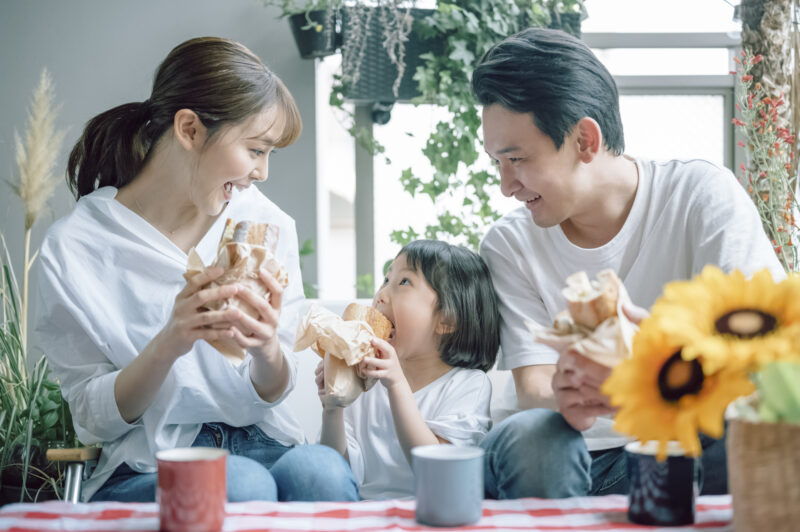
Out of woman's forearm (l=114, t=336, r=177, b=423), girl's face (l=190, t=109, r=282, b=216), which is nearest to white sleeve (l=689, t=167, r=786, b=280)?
girl's face (l=190, t=109, r=282, b=216)

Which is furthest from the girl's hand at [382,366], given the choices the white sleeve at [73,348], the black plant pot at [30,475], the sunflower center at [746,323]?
the black plant pot at [30,475]

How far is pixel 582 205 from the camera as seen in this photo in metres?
1.64

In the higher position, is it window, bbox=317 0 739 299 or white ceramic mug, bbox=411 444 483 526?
window, bbox=317 0 739 299

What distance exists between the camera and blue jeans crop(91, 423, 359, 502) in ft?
4.21

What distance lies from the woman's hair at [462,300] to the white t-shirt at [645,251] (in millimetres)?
58

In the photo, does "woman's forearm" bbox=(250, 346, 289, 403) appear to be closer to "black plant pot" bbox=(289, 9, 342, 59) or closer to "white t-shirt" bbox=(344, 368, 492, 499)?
"white t-shirt" bbox=(344, 368, 492, 499)

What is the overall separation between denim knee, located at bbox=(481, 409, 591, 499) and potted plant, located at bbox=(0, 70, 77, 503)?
1.40 m

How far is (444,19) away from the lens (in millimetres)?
2586

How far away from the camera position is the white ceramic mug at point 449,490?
94cm

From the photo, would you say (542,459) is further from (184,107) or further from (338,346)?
(184,107)

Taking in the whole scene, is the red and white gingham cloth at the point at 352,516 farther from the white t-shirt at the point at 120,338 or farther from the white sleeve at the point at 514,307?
the white sleeve at the point at 514,307

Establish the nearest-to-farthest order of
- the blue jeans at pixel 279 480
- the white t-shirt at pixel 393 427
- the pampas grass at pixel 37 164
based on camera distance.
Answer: the blue jeans at pixel 279 480 → the white t-shirt at pixel 393 427 → the pampas grass at pixel 37 164

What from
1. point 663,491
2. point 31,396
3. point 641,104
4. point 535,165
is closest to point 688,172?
point 535,165

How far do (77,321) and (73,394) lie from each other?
0.47ft
